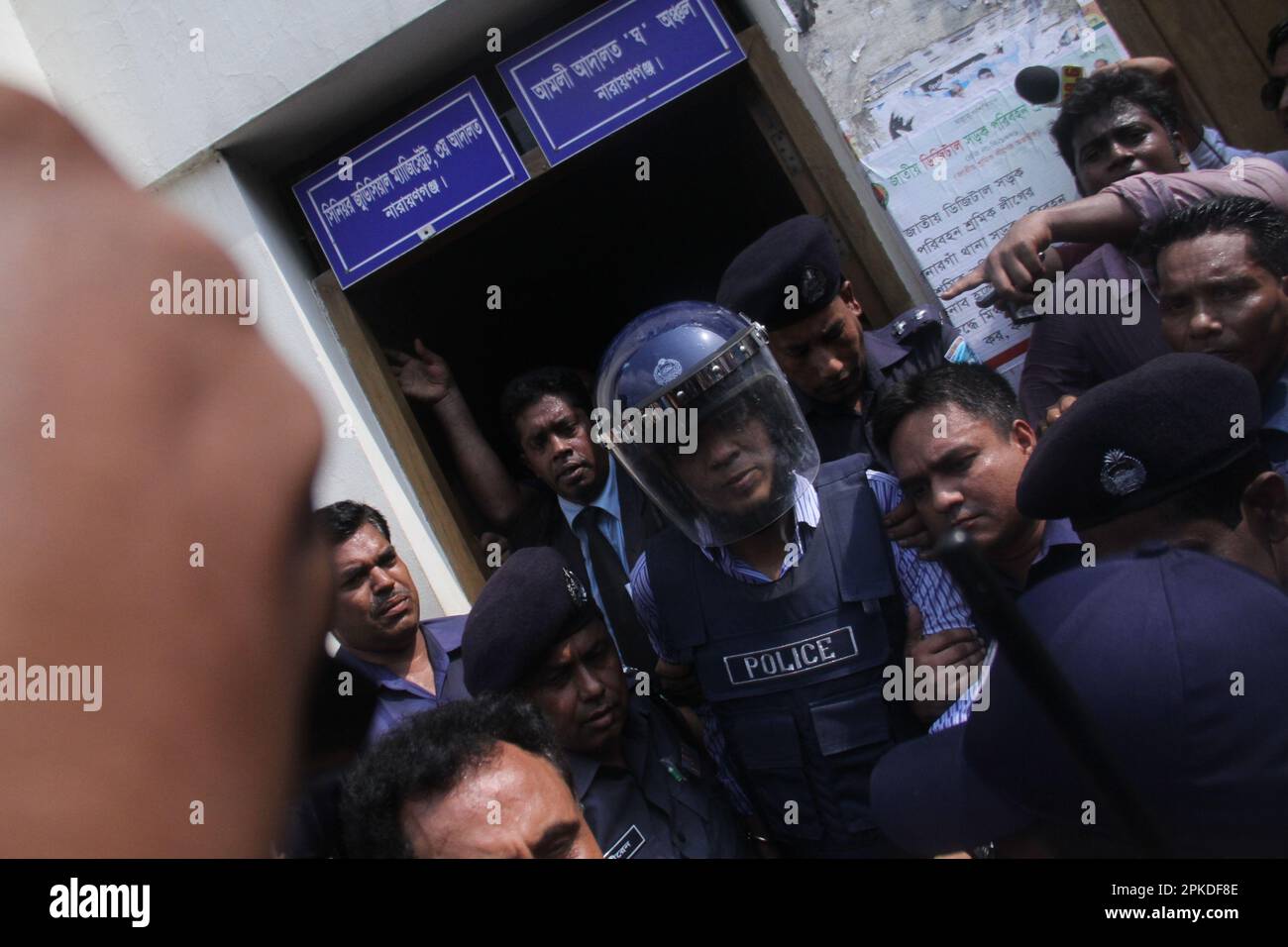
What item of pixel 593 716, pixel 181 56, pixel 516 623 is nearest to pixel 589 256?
pixel 181 56

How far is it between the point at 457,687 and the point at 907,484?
139 centimetres

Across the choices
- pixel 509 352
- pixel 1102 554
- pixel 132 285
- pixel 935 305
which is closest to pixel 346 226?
pixel 509 352

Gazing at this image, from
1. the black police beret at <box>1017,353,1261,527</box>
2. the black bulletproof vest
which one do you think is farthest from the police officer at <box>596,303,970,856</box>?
the black police beret at <box>1017,353,1261,527</box>

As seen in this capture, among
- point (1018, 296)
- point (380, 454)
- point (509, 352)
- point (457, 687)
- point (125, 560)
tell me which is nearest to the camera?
point (125, 560)

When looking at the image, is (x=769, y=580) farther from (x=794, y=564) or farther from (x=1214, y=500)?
(x=1214, y=500)

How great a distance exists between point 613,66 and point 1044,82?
1368 millimetres

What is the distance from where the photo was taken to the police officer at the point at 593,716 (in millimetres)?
2119

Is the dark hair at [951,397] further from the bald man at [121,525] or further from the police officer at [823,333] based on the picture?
the bald man at [121,525]

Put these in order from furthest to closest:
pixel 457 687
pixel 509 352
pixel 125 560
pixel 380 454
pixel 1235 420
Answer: pixel 509 352 < pixel 380 454 < pixel 457 687 < pixel 1235 420 < pixel 125 560

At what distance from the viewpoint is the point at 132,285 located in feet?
1.53

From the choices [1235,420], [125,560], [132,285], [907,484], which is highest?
[132,285]

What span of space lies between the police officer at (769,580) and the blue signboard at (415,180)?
117 cm

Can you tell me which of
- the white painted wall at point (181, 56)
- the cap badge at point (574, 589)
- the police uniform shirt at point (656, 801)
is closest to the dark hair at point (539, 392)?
the cap badge at point (574, 589)

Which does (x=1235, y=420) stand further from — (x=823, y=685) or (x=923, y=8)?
(x=923, y=8)
